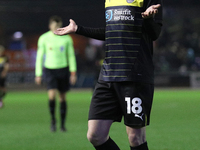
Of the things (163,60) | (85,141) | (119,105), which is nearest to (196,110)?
(85,141)

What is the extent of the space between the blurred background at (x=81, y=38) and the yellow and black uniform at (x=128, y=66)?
24810 mm

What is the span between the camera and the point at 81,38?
33219mm

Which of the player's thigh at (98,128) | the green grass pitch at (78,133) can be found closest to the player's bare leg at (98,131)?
the player's thigh at (98,128)

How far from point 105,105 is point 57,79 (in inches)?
196

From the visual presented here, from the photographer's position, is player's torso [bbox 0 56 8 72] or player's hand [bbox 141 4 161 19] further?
player's torso [bbox 0 56 8 72]

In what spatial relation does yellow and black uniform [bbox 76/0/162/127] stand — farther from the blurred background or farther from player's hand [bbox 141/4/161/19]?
the blurred background

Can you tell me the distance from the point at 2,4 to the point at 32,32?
2774mm

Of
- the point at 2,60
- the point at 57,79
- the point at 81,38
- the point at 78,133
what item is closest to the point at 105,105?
the point at 78,133

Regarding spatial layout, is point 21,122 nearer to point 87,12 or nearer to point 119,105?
point 119,105

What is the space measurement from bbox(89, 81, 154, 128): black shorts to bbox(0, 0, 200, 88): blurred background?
81.3 ft

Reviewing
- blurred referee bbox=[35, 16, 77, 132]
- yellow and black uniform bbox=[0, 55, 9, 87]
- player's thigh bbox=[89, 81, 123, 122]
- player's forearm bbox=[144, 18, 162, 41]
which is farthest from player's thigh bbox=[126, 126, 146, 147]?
yellow and black uniform bbox=[0, 55, 9, 87]

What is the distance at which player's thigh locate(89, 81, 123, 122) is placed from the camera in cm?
458

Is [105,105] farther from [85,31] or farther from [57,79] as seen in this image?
[57,79]

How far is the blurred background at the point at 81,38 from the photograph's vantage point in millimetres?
30781
